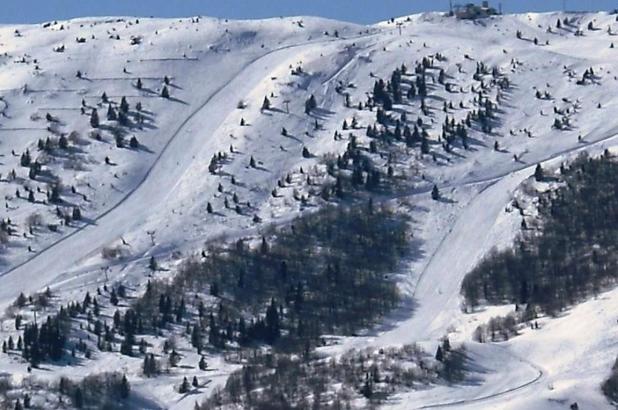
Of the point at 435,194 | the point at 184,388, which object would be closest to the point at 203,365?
the point at 184,388

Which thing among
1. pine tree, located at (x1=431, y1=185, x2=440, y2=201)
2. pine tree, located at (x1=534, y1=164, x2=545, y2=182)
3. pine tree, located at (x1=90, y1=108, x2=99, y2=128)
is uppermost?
pine tree, located at (x1=90, y1=108, x2=99, y2=128)

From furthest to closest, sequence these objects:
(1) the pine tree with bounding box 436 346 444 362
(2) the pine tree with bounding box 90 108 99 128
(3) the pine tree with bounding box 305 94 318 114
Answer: (3) the pine tree with bounding box 305 94 318 114 → (2) the pine tree with bounding box 90 108 99 128 → (1) the pine tree with bounding box 436 346 444 362

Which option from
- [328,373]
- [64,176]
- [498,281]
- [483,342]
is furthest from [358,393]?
[64,176]

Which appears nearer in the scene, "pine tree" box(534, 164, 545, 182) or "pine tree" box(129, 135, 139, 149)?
"pine tree" box(534, 164, 545, 182)

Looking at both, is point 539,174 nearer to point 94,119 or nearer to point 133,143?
point 133,143

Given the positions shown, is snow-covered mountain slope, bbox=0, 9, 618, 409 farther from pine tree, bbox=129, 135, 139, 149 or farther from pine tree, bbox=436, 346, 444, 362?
pine tree, bbox=436, 346, 444, 362

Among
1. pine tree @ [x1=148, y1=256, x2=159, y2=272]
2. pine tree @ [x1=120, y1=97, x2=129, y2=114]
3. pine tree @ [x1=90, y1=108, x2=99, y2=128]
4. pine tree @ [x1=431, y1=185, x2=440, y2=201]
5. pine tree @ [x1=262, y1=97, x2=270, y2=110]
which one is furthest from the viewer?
pine tree @ [x1=120, y1=97, x2=129, y2=114]

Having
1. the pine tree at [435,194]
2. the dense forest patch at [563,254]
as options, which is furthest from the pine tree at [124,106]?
the dense forest patch at [563,254]

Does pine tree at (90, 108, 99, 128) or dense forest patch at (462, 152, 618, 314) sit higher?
pine tree at (90, 108, 99, 128)

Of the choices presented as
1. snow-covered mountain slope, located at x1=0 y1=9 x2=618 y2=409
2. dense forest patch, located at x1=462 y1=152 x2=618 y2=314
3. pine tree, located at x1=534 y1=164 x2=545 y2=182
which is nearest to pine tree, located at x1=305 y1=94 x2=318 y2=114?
snow-covered mountain slope, located at x1=0 y1=9 x2=618 y2=409

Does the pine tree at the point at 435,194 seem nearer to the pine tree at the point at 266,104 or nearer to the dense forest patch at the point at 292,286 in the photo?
the dense forest patch at the point at 292,286

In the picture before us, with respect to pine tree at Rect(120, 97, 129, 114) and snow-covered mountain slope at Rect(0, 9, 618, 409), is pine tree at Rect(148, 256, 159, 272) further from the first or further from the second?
pine tree at Rect(120, 97, 129, 114)
